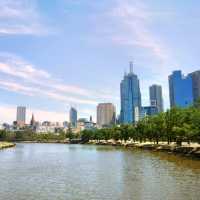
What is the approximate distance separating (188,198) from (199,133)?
6284 centimetres

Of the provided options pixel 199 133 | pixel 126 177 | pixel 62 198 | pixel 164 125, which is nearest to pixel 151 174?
pixel 126 177

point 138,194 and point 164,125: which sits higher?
point 164,125

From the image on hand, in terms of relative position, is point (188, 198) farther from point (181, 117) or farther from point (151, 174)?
point (181, 117)

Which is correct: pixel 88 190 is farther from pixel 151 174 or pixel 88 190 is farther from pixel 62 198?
pixel 151 174

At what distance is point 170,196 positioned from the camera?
38156mm

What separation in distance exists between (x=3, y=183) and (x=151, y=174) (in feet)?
82.1

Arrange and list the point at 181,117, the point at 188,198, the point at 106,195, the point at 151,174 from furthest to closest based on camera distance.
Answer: the point at 181,117
the point at 151,174
the point at 106,195
the point at 188,198

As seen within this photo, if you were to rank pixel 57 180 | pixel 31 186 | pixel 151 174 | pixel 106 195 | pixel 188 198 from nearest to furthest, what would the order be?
pixel 188 198, pixel 106 195, pixel 31 186, pixel 57 180, pixel 151 174

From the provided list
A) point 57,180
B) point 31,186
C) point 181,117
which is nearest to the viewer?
point 31,186

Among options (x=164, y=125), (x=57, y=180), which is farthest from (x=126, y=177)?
(x=164, y=125)

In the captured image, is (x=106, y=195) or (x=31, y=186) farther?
(x=31, y=186)


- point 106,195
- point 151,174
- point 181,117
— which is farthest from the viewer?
point 181,117

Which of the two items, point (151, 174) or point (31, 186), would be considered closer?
point (31, 186)

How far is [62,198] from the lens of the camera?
37938 millimetres
